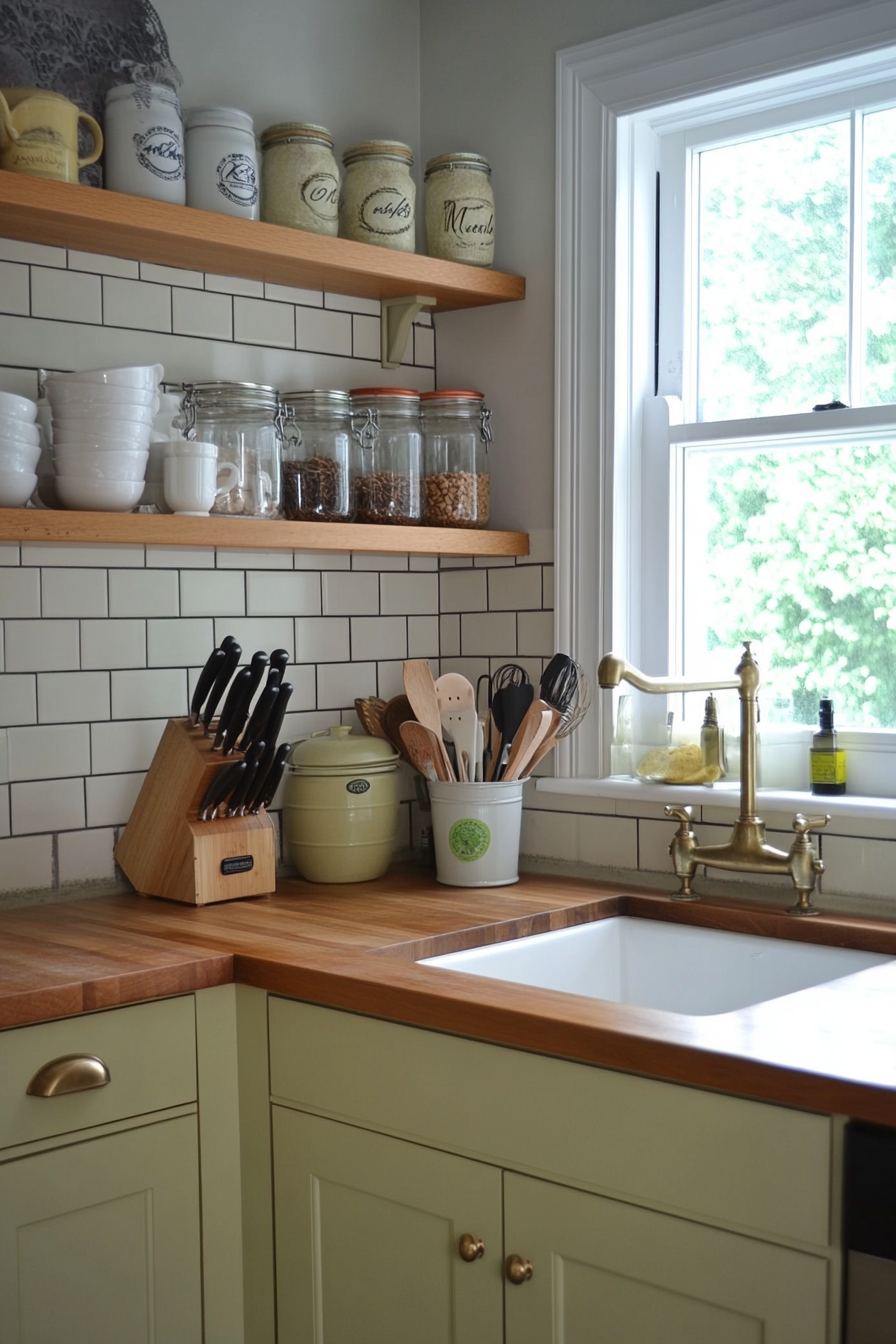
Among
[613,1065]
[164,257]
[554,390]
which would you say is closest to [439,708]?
[554,390]

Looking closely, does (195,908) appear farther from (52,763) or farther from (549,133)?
(549,133)

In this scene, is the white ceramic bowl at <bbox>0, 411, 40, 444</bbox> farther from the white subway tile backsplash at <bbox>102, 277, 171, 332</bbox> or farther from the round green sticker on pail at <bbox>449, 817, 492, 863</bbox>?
the round green sticker on pail at <bbox>449, 817, 492, 863</bbox>

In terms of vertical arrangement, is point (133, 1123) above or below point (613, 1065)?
below

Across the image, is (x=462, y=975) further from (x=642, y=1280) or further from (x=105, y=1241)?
(x=105, y=1241)

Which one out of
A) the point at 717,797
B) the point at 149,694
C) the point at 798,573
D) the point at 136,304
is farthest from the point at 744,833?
the point at 136,304

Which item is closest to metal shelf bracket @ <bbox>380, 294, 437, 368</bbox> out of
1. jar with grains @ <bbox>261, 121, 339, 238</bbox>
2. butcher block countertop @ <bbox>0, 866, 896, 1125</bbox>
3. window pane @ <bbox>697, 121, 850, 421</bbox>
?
jar with grains @ <bbox>261, 121, 339, 238</bbox>

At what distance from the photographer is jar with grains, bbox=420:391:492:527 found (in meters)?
2.54

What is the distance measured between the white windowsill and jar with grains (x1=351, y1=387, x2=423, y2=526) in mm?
576

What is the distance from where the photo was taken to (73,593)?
2.30m

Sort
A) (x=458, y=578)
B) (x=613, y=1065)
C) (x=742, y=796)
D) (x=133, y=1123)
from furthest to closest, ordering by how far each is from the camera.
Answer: (x=458, y=578), (x=742, y=796), (x=133, y=1123), (x=613, y=1065)

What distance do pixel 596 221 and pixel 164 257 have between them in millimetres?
786

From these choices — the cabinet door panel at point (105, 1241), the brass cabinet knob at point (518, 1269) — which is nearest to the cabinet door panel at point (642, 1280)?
the brass cabinet knob at point (518, 1269)

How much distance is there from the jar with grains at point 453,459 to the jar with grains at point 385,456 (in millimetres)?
52

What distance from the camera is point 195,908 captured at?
88.9 inches
